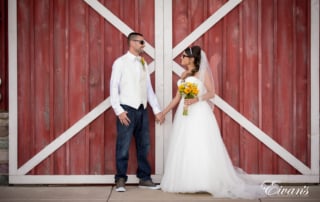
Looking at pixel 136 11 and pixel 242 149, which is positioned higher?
pixel 136 11

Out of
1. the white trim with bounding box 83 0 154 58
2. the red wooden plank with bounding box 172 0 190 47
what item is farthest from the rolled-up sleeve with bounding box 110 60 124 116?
the red wooden plank with bounding box 172 0 190 47

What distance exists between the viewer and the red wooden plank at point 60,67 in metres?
7.15

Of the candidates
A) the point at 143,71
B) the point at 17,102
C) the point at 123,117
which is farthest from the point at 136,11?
the point at 17,102

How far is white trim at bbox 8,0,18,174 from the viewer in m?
7.11

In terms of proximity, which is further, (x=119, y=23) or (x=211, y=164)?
(x=119, y=23)

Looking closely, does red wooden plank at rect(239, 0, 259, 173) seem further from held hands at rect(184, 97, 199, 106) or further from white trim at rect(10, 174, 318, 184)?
held hands at rect(184, 97, 199, 106)

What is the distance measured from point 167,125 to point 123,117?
0.69 m

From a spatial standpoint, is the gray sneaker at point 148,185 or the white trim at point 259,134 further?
the white trim at point 259,134

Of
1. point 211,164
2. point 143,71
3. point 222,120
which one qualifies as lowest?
point 211,164

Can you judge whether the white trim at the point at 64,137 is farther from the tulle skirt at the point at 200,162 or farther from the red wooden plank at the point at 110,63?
the tulle skirt at the point at 200,162

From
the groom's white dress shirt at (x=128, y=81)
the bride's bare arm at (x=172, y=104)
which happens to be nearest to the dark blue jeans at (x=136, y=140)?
the groom's white dress shirt at (x=128, y=81)

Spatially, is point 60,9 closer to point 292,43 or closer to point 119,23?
point 119,23

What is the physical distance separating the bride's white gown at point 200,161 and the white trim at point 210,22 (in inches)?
20.3

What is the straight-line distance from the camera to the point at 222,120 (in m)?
7.18
